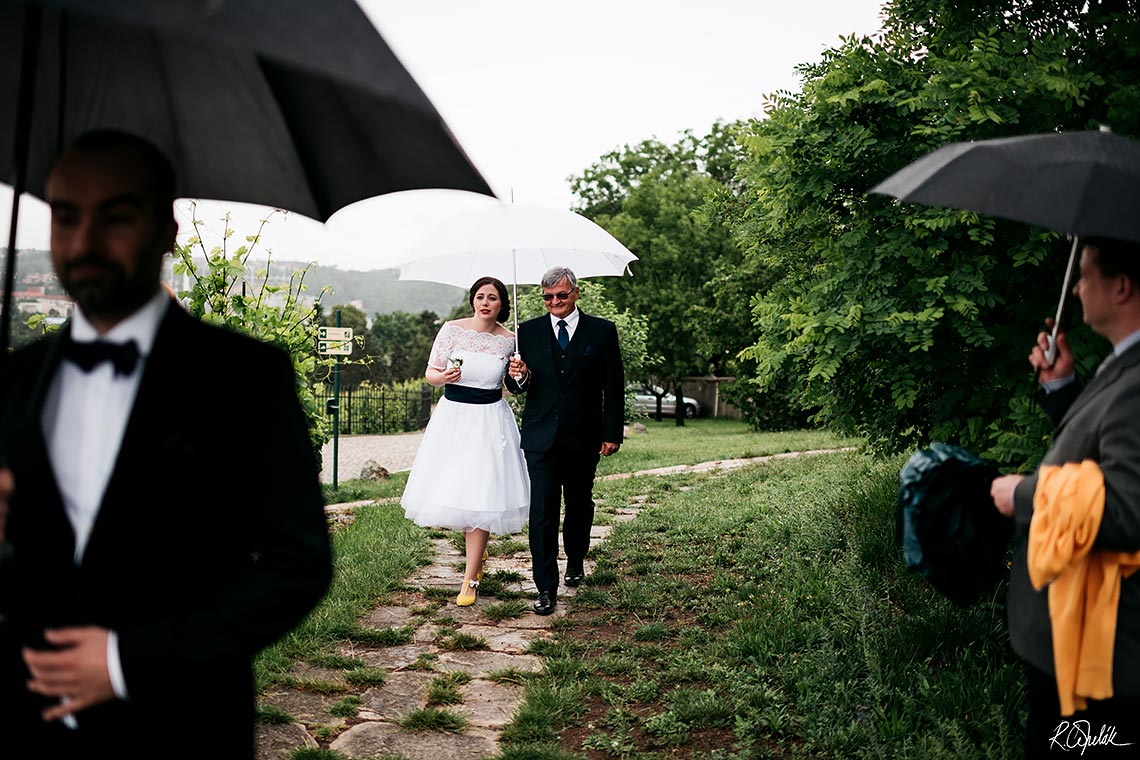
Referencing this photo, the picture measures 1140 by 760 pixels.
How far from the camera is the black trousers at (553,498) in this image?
6.46m

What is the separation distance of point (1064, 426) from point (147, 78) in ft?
9.04

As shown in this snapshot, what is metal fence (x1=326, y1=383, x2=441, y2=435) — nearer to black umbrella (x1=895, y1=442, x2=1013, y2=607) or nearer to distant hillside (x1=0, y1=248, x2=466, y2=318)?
black umbrella (x1=895, y1=442, x2=1013, y2=607)

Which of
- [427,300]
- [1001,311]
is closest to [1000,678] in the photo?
[1001,311]

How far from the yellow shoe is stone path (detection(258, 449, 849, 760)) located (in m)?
0.07

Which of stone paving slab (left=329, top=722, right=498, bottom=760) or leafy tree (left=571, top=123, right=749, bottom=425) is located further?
leafy tree (left=571, top=123, right=749, bottom=425)

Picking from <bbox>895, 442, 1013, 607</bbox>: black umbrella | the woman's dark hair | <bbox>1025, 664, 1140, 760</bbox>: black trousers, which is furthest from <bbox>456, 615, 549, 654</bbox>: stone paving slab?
<bbox>1025, 664, 1140, 760</bbox>: black trousers

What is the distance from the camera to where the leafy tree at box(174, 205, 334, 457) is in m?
7.66

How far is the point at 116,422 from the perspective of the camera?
1.78 m

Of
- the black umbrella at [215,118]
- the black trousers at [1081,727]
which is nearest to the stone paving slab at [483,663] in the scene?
the black trousers at [1081,727]

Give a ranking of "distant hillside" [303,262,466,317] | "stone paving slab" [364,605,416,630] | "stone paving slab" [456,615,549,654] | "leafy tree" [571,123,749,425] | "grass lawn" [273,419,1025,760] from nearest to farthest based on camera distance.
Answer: "grass lawn" [273,419,1025,760], "stone paving slab" [456,615,549,654], "stone paving slab" [364,605,416,630], "leafy tree" [571,123,749,425], "distant hillside" [303,262,466,317]

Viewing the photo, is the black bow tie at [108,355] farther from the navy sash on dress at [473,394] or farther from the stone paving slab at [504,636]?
the navy sash on dress at [473,394]

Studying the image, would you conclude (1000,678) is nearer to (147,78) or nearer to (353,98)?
(353,98)

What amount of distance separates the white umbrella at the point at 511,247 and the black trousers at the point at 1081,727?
14.7 ft

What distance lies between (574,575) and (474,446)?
51.1 inches
